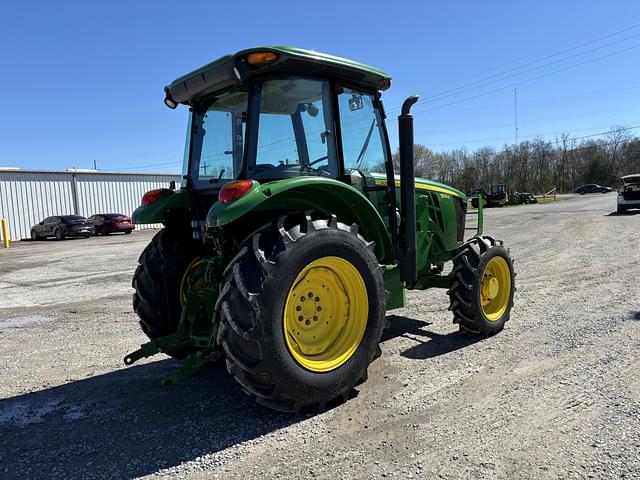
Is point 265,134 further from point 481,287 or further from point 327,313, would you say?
point 481,287

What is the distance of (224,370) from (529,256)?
920 cm

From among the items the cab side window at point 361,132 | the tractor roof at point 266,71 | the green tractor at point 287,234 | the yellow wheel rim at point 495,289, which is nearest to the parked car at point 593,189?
the yellow wheel rim at point 495,289

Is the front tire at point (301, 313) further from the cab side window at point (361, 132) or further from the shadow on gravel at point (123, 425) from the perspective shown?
the cab side window at point (361, 132)

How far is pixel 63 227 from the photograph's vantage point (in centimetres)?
2742

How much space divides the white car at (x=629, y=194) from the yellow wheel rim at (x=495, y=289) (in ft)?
68.9

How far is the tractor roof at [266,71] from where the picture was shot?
3447 mm

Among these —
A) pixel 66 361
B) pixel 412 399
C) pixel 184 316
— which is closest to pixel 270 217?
pixel 184 316

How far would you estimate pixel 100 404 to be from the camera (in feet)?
12.8

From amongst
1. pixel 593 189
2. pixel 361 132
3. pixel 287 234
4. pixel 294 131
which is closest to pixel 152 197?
pixel 294 131

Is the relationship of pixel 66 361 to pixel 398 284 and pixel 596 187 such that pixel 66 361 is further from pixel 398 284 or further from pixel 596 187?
pixel 596 187

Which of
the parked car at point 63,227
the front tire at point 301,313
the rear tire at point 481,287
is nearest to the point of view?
the front tire at point 301,313

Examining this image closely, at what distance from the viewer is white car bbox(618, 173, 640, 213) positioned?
22.5 m

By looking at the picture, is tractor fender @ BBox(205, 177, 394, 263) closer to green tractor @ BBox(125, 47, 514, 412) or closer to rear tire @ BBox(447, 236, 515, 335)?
green tractor @ BBox(125, 47, 514, 412)

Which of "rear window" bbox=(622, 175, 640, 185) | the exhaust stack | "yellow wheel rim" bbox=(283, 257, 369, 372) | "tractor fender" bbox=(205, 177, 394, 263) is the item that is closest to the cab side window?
the exhaust stack
